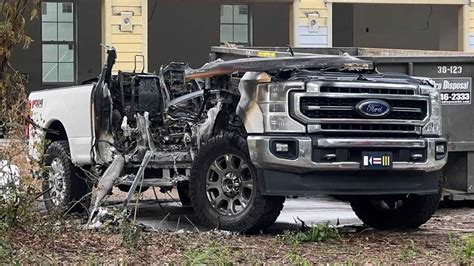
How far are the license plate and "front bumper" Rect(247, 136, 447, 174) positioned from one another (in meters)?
0.06

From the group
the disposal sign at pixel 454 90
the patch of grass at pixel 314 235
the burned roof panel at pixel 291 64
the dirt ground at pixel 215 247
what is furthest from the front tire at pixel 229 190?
the disposal sign at pixel 454 90

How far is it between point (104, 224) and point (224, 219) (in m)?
1.21

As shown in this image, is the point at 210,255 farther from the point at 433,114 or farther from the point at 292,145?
the point at 433,114

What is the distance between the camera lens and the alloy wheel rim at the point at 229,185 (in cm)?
848

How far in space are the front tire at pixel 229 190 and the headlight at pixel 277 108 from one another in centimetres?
43

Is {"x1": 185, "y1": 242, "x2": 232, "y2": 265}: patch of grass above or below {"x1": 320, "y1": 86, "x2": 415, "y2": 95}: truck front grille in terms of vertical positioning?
below

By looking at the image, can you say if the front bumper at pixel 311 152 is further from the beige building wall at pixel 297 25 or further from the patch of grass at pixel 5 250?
the beige building wall at pixel 297 25

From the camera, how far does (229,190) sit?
8578 millimetres

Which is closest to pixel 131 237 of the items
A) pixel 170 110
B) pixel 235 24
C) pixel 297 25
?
pixel 170 110

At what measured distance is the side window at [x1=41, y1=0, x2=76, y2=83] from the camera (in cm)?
3278

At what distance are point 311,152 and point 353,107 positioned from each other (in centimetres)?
63

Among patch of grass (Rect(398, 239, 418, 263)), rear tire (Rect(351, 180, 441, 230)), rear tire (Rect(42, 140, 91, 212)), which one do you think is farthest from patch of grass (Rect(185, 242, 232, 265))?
rear tire (Rect(42, 140, 91, 212))

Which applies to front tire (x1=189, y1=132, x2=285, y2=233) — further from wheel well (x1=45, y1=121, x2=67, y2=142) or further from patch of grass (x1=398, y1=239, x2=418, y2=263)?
wheel well (x1=45, y1=121, x2=67, y2=142)

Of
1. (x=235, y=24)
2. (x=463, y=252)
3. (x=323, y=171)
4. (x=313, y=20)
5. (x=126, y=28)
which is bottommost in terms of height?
(x=463, y=252)
